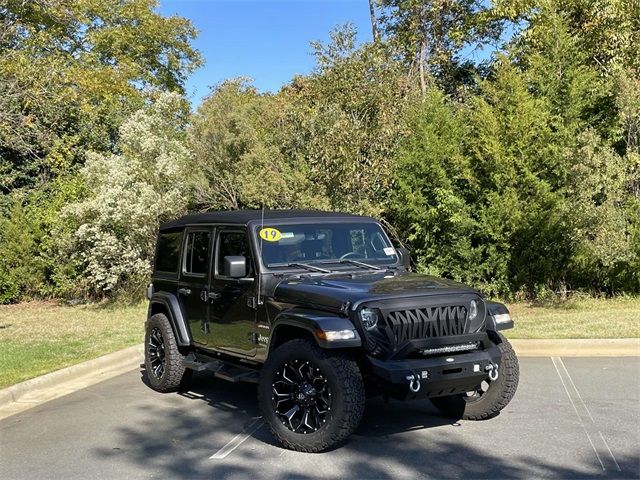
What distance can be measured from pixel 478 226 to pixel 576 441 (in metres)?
9.08

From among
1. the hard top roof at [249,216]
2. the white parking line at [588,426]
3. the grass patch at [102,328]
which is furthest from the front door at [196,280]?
the white parking line at [588,426]

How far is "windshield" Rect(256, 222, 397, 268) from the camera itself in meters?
6.24

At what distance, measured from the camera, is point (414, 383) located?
4.79 metres

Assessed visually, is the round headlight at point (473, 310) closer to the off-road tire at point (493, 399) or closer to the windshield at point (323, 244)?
the off-road tire at point (493, 399)

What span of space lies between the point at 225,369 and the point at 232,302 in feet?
2.27

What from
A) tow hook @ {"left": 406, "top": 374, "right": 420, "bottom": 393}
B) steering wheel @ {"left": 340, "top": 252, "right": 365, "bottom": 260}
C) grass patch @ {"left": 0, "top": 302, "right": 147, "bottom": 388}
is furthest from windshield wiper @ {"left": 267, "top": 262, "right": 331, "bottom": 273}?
grass patch @ {"left": 0, "top": 302, "right": 147, "bottom": 388}

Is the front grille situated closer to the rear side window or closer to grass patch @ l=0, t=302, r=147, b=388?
the rear side window

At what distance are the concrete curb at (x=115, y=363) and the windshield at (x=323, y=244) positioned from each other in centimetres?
325

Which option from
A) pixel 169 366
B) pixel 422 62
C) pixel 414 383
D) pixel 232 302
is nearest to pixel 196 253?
pixel 232 302

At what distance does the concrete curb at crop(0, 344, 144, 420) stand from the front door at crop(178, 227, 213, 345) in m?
1.92

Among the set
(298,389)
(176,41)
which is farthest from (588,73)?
(176,41)

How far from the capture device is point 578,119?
14.2 metres

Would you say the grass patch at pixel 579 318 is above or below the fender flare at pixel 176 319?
below

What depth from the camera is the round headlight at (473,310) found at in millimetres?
5445
